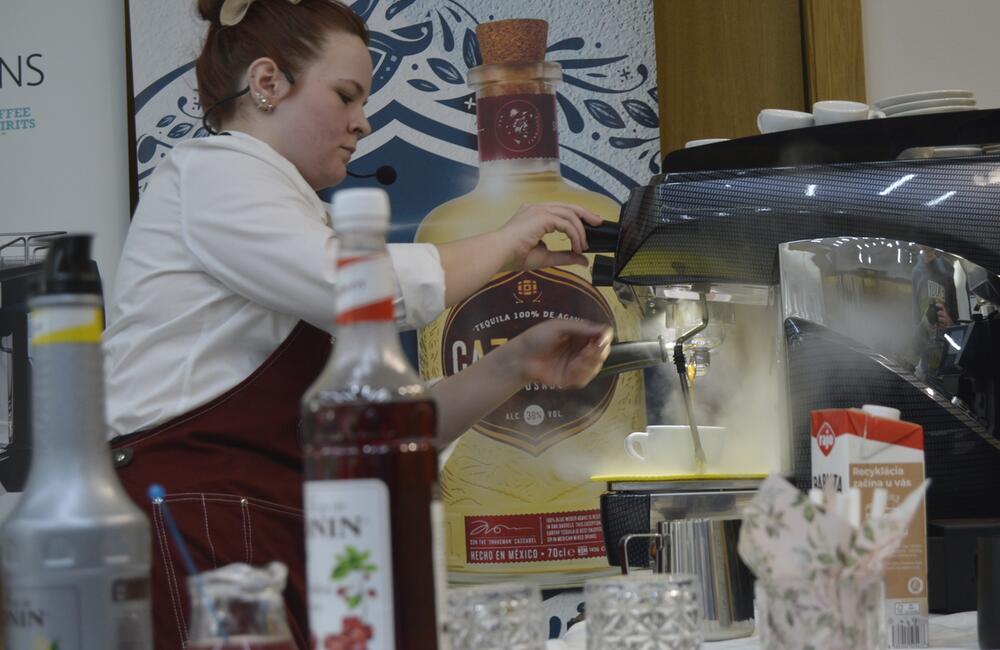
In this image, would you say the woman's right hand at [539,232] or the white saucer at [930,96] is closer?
the woman's right hand at [539,232]

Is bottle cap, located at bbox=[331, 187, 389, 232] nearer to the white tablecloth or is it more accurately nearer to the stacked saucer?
the white tablecloth

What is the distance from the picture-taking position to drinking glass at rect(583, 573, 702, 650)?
0.63 m

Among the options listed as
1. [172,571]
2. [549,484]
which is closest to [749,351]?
[549,484]

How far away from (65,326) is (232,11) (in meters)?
0.88

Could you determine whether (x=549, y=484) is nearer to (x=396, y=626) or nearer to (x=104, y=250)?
(x=104, y=250)

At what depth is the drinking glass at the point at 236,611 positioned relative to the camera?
1.61ft

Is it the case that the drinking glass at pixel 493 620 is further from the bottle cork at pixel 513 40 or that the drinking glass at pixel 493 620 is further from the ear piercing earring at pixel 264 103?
the bottle cork at pixel 513 40

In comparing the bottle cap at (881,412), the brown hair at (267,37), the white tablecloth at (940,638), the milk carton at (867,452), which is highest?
the brown hair at (267,37)

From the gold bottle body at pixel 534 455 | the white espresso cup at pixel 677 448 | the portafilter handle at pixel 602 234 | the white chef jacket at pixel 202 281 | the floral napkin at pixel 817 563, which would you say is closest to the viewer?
the floral napkin at pixel 817 563

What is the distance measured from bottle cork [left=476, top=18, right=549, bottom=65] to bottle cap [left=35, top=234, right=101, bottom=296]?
162cm

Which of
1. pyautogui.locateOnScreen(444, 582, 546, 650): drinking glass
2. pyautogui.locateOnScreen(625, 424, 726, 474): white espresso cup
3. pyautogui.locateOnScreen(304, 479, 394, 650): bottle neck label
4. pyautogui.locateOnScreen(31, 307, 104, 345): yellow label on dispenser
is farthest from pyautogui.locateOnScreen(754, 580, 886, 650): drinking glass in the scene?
pyautogui.locateOnScreen(625, 424, 726, 474): white espresso cup

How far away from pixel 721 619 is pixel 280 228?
0.49 metres

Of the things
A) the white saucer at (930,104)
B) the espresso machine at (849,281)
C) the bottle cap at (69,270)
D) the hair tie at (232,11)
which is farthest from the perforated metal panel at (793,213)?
the bottle cap at (69,270)

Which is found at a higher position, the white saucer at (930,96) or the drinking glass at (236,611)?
the white saucer at (930,96)
